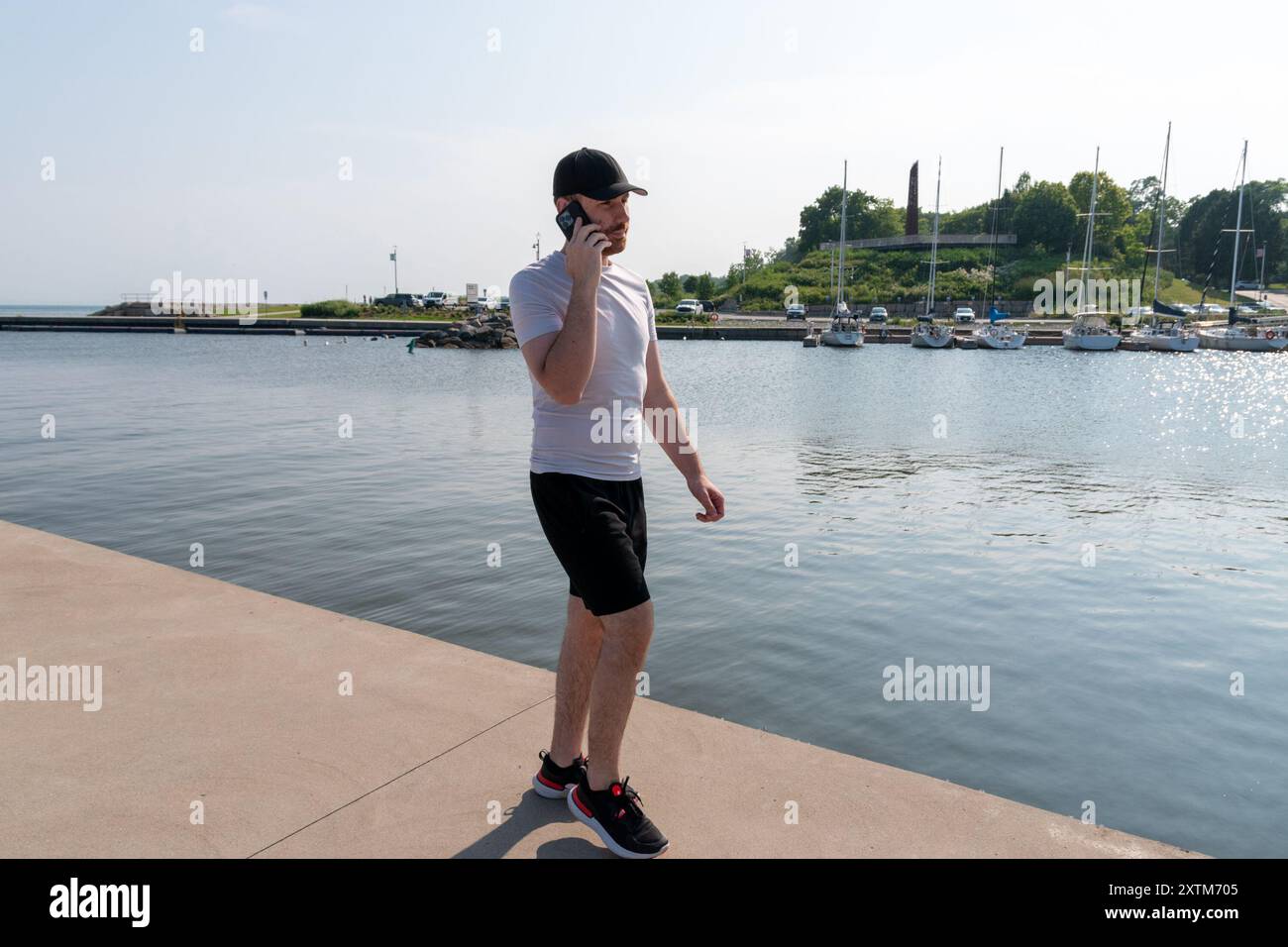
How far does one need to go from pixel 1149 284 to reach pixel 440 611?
112 m

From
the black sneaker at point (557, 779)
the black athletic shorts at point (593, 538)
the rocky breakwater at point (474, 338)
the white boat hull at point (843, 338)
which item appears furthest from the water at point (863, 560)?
the rocky breakwater at point (474, 338)

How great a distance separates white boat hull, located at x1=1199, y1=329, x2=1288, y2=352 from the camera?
225 feet

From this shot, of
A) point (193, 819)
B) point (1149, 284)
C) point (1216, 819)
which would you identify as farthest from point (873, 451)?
point (1149, 284)

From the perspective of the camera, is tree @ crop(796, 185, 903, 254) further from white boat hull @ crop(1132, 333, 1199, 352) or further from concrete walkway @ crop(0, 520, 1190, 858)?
concrete walkway @ crop(0, 520, 1190, 858)

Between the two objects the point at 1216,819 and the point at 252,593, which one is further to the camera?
the point at 252,593

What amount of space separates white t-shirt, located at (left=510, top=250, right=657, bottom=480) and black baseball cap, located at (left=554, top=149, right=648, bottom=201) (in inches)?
8.6

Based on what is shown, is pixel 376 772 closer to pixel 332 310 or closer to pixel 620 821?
pixel 620 821

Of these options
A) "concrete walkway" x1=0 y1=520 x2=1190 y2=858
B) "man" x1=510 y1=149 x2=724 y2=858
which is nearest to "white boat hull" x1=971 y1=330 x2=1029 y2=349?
"concrete walkway" x1=0 y1=520 x2=1190 y2=858

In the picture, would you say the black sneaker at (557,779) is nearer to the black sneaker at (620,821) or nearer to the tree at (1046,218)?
the black sneaker at (620,821)

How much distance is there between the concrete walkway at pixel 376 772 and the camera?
266cm

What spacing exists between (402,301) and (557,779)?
98.3 meters

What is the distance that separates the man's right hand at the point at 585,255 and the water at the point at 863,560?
275 centimetres

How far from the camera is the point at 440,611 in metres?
6.36
